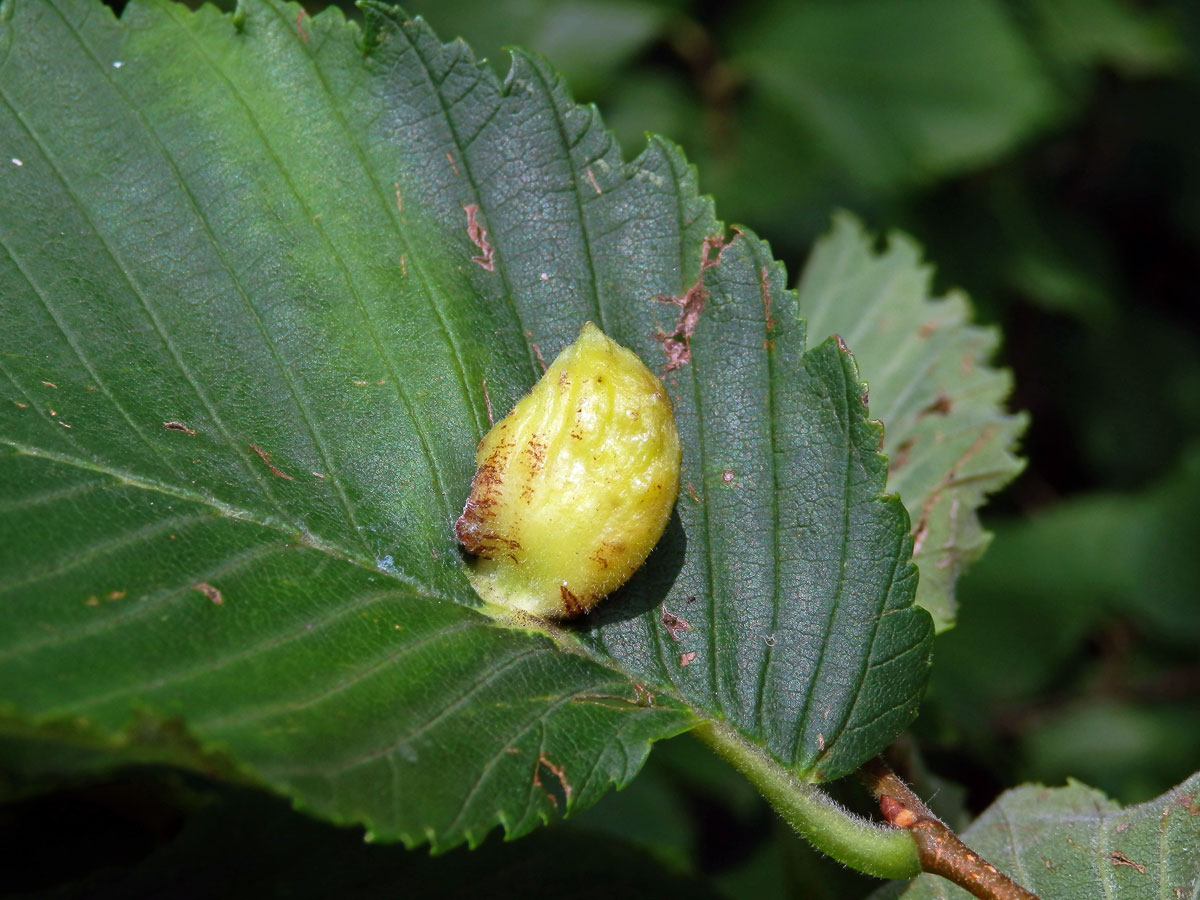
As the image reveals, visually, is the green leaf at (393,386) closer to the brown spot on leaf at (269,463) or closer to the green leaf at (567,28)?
the brown spot on leaf at (269,463)

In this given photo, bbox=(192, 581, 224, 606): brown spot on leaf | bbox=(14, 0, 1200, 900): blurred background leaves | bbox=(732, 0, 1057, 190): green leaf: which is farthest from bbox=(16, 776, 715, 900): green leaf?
bbox=(732, 0, 1057, 190): green leaf

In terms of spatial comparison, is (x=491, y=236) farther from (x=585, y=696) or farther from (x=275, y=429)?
(x=585, y=696)

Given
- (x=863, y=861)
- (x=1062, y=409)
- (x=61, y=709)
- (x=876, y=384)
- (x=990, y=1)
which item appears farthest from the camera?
(x=1062, y=409)

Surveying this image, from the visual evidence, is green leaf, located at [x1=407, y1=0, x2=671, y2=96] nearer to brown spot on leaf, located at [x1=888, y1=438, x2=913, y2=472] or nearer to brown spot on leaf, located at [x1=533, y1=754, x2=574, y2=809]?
brown spot on leaf, located at [x1=888, y1=438, x2=913, y2=472]

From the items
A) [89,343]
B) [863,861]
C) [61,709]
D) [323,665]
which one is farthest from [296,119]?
[863,861]

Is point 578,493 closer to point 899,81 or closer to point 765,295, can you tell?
point 765,295

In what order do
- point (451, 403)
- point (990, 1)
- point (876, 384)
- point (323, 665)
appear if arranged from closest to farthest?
point (323, 665)
point (451, 403)
point (876, 384)
point (990, 1)

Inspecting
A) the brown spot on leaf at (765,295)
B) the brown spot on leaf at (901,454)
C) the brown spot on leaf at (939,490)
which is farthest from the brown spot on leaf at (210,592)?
the brown spot on leaf at (901,454)
